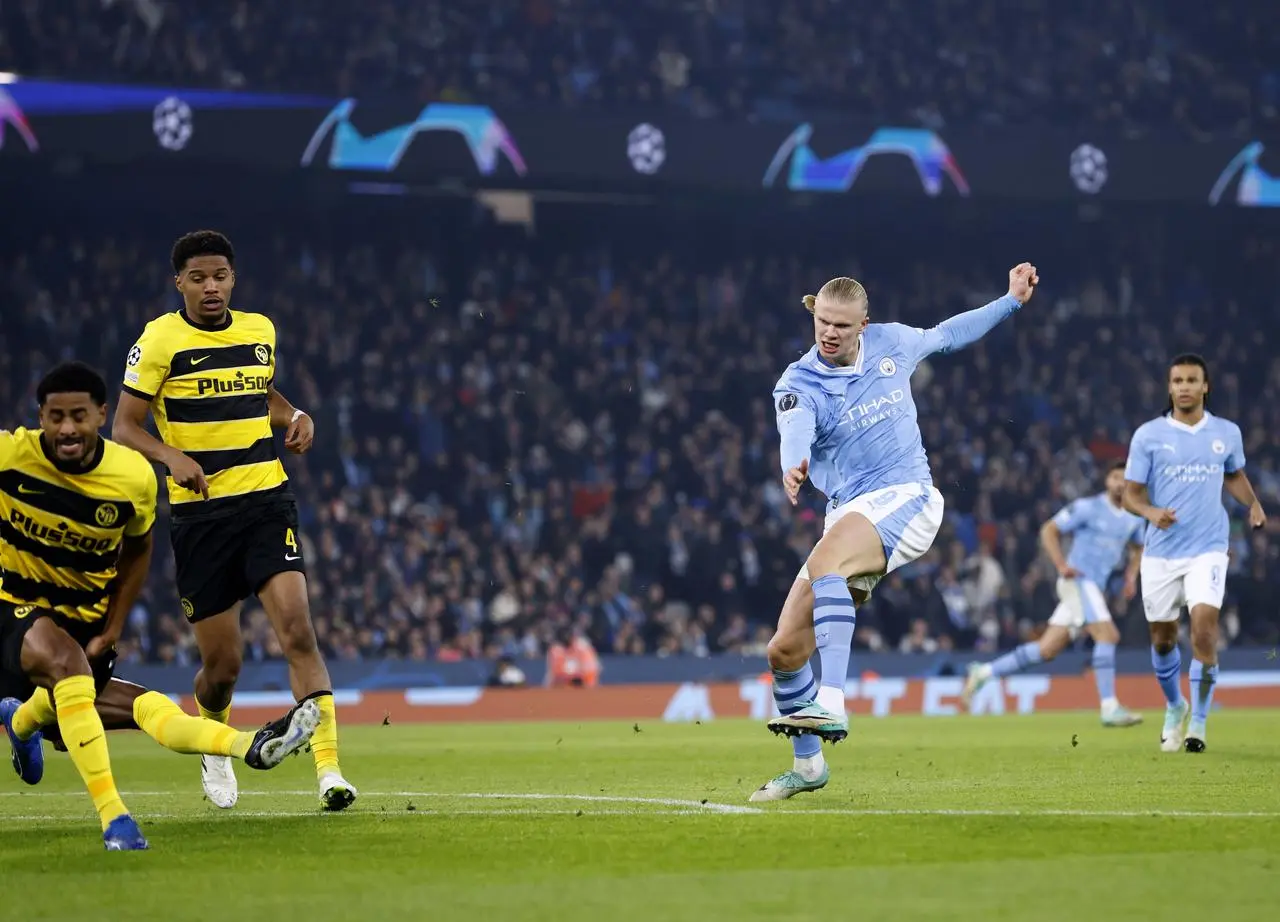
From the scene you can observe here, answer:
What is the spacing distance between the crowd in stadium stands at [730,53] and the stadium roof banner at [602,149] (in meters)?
0.64

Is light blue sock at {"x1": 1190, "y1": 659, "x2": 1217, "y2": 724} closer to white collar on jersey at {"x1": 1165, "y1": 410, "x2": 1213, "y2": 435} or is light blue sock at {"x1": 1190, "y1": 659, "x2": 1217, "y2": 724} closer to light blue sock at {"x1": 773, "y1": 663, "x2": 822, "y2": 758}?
white collar on jersey at {"x1": 1165, "y1": 410, "x2": 1213, "y2": 435}

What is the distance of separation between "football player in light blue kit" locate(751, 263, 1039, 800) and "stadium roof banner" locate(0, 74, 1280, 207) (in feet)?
59.0

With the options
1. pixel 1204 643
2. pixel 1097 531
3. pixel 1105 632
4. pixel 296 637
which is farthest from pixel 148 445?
pixel 1097 531

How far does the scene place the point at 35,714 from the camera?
765 cm

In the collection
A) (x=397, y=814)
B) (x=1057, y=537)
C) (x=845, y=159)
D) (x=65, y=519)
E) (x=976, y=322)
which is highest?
(x=845, y=159)

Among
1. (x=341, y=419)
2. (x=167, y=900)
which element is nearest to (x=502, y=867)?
(x=167, y=900)

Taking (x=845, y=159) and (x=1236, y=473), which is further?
(x=845, y=159)

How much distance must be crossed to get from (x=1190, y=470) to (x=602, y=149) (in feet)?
53.1

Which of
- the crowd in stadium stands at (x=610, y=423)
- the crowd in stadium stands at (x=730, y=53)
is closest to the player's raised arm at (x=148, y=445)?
the crowd in stadium stands at (x=610, y=423)

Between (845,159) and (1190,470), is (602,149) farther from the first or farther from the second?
(1190,470)

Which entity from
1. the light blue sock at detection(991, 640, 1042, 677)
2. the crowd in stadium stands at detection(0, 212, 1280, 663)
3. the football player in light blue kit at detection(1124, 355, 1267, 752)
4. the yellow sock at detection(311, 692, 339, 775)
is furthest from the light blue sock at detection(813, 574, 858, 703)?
the crowd in stadium stands at detection(0, 212, 1280, 663)

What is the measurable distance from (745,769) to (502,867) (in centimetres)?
509

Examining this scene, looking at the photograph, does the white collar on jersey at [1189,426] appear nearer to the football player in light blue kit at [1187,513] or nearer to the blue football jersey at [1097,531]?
the football player in light blue kit at [1187,513]

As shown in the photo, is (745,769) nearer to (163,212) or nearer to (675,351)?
(675,351)
